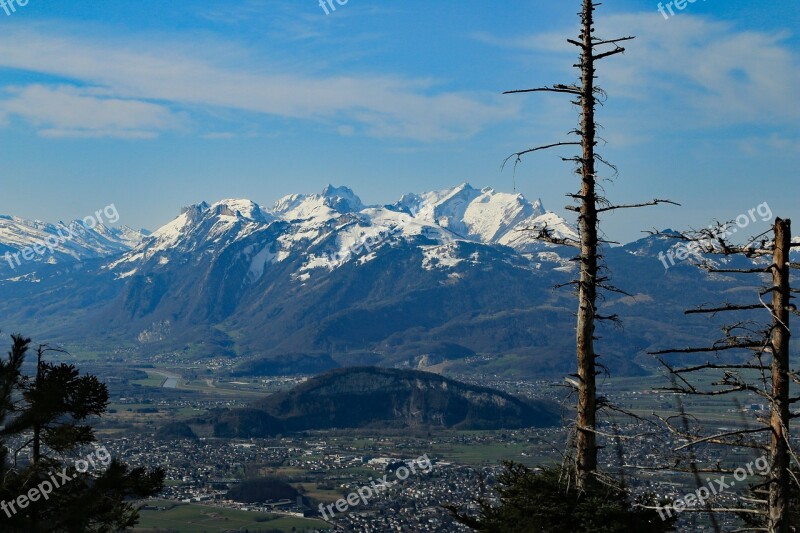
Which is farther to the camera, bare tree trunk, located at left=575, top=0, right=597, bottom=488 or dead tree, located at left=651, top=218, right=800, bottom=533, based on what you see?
bare tree trunk, located at left=575, top=0, right=597, bottom=488

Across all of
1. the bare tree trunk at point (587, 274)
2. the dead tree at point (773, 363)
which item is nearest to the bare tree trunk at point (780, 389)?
the dead tree at point (773, 363)

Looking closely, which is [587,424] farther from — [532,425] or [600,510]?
[532,425]

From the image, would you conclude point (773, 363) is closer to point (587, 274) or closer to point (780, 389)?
point (780, 389)

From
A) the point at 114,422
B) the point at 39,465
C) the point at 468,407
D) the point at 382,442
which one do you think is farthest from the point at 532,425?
the point at 39,465

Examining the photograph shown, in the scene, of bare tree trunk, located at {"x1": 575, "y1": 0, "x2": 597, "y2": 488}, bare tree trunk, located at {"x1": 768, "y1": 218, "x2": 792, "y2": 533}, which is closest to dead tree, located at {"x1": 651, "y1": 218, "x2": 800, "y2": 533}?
bare tree trunk, located at {"x1": 768, "y1": 218, "x2": 792, "y2": 533}

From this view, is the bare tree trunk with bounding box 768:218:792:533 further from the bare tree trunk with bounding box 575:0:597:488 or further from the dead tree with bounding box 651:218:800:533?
the bare tree trunk with bounding box 575:0:597:488

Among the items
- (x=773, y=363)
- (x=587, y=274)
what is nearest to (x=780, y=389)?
(x=773, y=363)
